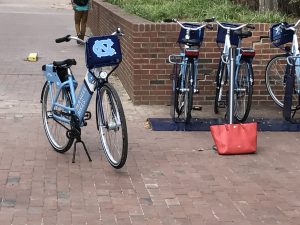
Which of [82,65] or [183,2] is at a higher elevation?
[183,2]

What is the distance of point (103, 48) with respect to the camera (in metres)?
5.71

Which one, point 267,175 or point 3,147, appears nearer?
point 267,175

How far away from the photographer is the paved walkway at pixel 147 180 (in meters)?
4.80

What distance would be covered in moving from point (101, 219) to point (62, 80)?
6.57ft

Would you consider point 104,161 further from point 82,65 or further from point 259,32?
point 82,65

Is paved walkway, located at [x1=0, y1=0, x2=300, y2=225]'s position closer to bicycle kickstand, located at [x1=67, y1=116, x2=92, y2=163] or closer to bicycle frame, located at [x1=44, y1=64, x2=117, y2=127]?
bicycle kickstand, located at [x1=67, y1=116, x2=92, y2=163]

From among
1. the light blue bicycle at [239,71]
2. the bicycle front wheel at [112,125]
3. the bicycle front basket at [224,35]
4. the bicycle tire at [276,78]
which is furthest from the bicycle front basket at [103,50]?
the bicycle tire at [276,78]

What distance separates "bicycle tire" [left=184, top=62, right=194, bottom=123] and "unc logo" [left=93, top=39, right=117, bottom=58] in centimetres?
174

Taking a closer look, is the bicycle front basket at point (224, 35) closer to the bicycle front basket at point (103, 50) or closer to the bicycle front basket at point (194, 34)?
the bicycle front basket at point (194, 34)

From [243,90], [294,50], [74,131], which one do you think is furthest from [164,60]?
[74,131]

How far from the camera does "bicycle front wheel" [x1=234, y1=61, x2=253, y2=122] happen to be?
7.27m

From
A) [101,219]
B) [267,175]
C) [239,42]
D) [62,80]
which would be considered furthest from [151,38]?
[101,219]

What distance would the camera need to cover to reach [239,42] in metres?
7.64

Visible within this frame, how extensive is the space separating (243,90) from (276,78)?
4.00ft
